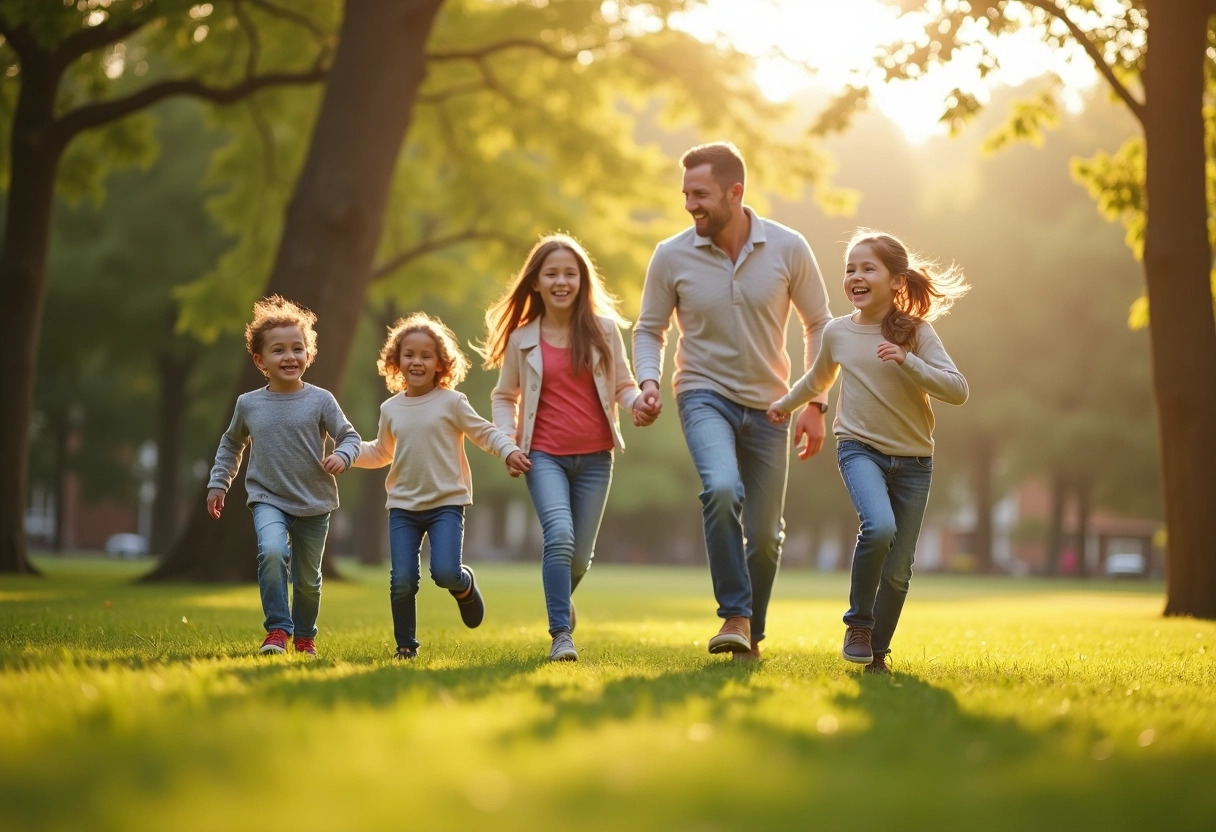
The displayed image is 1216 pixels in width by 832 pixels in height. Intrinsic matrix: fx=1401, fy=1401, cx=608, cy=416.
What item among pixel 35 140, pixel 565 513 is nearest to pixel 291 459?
pixel 565 513

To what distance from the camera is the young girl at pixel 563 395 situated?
290 inches

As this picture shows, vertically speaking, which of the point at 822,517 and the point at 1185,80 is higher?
the point at 1185,80

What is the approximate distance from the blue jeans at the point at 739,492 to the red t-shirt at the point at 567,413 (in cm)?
46

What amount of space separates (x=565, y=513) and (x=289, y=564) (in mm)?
1468

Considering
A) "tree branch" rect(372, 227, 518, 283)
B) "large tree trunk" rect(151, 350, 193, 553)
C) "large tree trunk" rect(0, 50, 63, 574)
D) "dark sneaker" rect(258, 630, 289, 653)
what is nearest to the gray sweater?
"dark sneaker" rect(258, 630, 289, 653)

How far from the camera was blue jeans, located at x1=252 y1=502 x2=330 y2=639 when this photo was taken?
23.3 feet

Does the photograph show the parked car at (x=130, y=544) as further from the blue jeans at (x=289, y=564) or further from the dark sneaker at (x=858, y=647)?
the dark sneaker at (x=858, y=647)

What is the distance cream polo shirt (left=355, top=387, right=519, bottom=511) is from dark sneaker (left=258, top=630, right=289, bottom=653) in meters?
0.87

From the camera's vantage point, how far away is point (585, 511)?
7.52m

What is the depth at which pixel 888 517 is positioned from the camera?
6.64 m

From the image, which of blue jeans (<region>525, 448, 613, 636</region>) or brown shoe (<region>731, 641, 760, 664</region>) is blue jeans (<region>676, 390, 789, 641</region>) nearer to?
brown shoe (<region>731, 641, 760, 664</region>)

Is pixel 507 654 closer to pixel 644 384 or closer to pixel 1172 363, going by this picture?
pixel 644 384

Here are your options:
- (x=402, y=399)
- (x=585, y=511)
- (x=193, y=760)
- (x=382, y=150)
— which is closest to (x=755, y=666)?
(x=585, y=511)

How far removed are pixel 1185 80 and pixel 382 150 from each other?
28.4 feet
